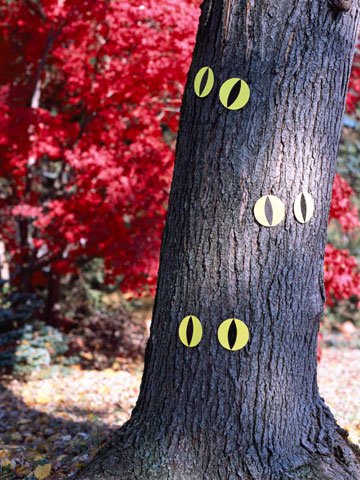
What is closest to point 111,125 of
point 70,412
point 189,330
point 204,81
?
point 70,412

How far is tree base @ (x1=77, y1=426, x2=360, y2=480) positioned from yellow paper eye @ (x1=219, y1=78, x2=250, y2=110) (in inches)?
57.4

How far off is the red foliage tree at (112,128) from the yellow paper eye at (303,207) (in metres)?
2.88

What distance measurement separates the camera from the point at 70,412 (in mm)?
4965

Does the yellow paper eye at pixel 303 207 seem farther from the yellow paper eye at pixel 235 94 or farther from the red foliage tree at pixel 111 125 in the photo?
the red foliage tree at pixel 111 125

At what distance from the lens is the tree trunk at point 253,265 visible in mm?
2381

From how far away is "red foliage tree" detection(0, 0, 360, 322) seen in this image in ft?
17.9

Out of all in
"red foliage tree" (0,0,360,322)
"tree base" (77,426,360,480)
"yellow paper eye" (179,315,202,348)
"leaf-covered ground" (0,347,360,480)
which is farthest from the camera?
"red foliage tree" (0,0,360,322)

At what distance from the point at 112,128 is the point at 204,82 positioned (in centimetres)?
388

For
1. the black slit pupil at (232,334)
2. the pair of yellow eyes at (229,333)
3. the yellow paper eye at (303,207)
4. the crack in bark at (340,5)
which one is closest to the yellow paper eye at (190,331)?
the pair of yellow eyes at (229,333)

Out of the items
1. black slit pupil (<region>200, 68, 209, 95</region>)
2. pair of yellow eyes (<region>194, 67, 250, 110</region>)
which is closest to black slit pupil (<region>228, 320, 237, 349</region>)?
pair of yellow eyes (<region>194, 67, 250, 110</region>)

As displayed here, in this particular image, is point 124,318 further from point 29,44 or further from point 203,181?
point 203,181

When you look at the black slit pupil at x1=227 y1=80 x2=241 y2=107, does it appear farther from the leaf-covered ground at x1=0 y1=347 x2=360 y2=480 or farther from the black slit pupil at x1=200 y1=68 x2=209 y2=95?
the leaf-covered ground at x1=0 y1=347 x2=360 y2=480

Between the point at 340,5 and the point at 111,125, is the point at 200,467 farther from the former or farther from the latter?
the point at 111,125

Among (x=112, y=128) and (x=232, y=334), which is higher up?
(x=112, y=128)
